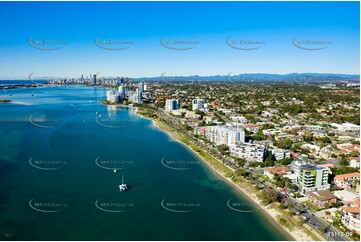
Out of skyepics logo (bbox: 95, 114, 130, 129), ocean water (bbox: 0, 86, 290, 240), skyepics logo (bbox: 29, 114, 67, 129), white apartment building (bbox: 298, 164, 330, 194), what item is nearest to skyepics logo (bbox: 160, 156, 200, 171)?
ocean water (bbox: 0, 86, 290, 240)

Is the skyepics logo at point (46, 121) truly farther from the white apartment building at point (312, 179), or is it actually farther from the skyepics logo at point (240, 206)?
the white apartment building at point (312, 179)

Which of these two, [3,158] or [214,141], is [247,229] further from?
[3,158]

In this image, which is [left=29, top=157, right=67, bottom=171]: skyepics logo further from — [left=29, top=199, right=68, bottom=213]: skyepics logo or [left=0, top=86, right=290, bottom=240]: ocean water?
[left=29, top=199, right=68, bottom=213]: skyepics logo

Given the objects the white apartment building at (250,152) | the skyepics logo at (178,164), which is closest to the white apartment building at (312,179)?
the white apartment building at (250,152)

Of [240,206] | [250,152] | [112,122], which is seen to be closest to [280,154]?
[250,152]

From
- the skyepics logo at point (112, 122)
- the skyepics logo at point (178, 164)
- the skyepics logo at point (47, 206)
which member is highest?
the skyepics logo at point (112, 122)

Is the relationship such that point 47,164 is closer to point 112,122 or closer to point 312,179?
point 312,179

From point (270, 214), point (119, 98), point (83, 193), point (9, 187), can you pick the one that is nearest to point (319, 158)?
point (270, 214)
